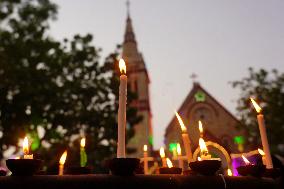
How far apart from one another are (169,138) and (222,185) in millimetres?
29643

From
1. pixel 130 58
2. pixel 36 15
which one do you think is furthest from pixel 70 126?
pixel 130 58

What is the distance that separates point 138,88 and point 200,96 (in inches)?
403

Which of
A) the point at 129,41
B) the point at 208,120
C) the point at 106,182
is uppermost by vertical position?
the point at 129,41

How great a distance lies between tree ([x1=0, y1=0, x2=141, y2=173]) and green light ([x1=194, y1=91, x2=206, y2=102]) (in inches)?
571

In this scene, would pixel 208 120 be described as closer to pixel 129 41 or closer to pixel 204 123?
pixel 204 123

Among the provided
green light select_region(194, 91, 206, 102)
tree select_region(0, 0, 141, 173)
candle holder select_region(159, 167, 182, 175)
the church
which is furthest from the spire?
candle holder select_region(159, 167, 182, 175)

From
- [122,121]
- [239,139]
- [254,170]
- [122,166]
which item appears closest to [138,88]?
[239,139]

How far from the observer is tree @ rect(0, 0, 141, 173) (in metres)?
15.6

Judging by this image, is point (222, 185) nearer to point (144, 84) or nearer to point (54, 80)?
point (54, 80)

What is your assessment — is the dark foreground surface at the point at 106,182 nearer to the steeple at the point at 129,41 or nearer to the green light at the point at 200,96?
the green light at the point at 200,96

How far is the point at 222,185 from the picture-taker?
1.49 m

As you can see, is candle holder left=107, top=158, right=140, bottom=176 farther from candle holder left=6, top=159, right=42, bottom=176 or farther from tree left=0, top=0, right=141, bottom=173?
tree left=0, top=0, right=141, bottom=173

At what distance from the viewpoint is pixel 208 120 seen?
106 feet

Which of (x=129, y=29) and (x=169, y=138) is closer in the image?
(x=169, y=138)
